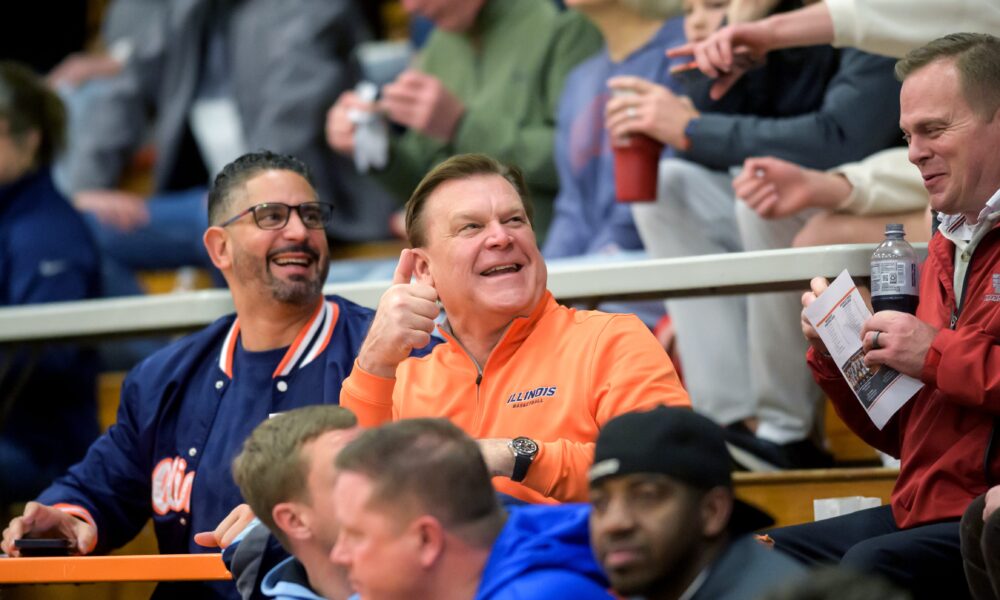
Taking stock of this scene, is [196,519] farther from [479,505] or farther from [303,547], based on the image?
[479,505]

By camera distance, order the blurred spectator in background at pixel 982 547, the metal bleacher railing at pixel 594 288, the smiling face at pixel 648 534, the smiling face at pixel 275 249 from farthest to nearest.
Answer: the smiling face at pixel 275 249 < the metal bleacher railing at pixel 594 288 < the blurred spectator in background at pixel 982 547 < the smiling face at pixel 648 534

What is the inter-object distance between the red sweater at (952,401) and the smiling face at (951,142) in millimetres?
94

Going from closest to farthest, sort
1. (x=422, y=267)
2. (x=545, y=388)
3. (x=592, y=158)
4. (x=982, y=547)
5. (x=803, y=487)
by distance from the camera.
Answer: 1. (x=982, y=547)
2. (x=545, y=388)
3. (x=422, y=267)
4. (x=803, y=487)
5. (x=592, y=158)

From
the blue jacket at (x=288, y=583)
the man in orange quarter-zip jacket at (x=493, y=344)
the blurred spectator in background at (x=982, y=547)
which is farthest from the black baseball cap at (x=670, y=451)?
the blue jacket at (x=288, y=583)

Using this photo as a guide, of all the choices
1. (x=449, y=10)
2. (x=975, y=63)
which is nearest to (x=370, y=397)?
(x=975, y=63)

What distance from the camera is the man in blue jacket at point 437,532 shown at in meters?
2.15

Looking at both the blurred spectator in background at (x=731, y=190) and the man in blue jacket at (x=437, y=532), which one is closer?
the man in blue jacket at (x=437, y=532)

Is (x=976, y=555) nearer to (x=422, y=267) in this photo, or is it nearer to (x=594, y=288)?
(x=422, y=267)

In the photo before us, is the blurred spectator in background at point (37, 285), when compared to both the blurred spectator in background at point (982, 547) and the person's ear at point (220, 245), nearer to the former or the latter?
the person's ear at point (220, 245)

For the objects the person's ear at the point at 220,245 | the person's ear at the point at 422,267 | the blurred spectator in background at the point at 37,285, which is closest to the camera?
the person's ear at the point at 422,267

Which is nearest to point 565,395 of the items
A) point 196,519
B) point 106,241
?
point 196,519

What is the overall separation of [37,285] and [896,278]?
3.12m

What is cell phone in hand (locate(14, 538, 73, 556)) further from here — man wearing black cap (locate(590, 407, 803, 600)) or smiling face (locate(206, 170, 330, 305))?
man wearing black cap (locate(590, 407, 803, 600))

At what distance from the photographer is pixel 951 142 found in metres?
2.78
